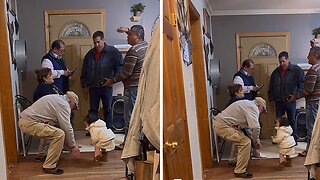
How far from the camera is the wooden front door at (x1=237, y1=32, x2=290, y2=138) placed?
5.81 ft

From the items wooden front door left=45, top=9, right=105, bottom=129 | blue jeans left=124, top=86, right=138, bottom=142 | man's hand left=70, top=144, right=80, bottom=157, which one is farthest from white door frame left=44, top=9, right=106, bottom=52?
man's hand left=70, top=144, right=80, bottom=157

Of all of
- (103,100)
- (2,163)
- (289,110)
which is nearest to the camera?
(2,163)

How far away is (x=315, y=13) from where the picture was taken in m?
1.79

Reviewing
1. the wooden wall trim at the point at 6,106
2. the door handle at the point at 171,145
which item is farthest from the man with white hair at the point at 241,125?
the wooden wall trim at the point at 6,106

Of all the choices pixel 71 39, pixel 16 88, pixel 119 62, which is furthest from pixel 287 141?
pixel 16 88

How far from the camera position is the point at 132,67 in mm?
1675

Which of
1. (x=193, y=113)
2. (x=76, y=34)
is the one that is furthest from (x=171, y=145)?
(x=76, y=34)

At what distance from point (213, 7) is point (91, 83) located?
60 centimetres

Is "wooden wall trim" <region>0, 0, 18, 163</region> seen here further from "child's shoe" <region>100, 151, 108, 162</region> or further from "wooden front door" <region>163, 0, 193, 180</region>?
"wooden front door" <region>163, 0, 193, 180</region>

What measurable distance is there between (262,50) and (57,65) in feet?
2.64

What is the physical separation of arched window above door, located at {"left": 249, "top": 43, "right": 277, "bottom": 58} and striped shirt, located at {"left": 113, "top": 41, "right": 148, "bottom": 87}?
1.50 feet

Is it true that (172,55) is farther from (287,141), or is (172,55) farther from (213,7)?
(287,141)

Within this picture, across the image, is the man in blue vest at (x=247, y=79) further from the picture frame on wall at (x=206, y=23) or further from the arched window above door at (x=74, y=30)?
the arched window above door at (x=74, y=30)

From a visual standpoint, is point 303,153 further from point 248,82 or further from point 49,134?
point 49,134
